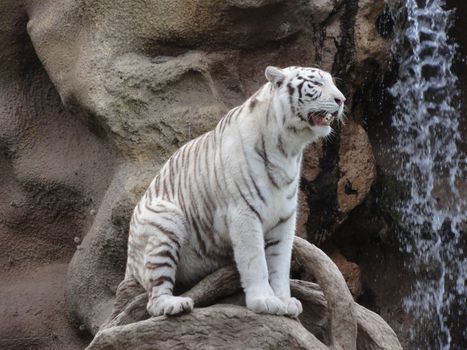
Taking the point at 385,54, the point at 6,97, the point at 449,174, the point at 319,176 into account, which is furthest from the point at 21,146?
the point at 449,174

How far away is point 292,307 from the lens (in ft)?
13.2

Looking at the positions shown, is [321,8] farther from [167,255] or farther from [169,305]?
[169,305]

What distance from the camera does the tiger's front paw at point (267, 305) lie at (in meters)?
3.97

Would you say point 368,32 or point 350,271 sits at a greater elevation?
point 368,32

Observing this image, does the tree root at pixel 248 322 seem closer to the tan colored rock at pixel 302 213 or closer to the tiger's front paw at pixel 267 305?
the tiger's front paw at pixel 267 305

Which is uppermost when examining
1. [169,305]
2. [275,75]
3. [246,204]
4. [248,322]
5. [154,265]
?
[275,75]

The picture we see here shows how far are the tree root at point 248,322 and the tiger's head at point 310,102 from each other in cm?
64

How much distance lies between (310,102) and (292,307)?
0.86 meters

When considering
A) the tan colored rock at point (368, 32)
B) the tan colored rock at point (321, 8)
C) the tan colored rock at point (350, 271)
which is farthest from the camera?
the tan colored rock at point (350, 271)

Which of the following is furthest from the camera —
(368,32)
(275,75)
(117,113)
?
(368,32)

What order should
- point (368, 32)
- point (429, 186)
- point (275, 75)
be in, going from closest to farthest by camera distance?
point (275, 75) → point (368, 32) → point (429, 186)

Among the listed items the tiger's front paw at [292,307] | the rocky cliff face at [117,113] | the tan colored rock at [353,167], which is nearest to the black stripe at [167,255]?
the tiger's front paw at [292,307]

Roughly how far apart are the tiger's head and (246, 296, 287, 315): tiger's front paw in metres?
0.72

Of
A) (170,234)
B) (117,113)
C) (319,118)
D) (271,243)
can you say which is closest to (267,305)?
(271,243)
